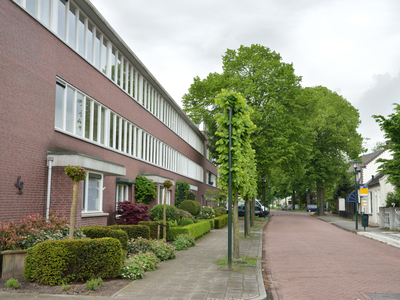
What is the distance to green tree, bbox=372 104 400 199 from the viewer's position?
2158cm

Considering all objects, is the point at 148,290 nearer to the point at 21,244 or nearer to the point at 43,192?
the point at 21,244

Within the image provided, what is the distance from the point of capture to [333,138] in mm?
46531

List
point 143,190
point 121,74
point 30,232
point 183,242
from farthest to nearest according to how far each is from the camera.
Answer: point 143,190 → point 121,74 → point 183,242 → point 30,232

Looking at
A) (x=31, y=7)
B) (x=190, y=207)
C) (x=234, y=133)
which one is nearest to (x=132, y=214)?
(x=234, y=133)

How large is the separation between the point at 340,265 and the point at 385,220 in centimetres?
1874

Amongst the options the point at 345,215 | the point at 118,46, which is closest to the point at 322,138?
the point at 345,215

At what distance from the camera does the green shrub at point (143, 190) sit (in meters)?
20.1

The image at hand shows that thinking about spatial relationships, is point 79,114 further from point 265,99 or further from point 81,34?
point 265,99

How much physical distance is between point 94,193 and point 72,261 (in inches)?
242

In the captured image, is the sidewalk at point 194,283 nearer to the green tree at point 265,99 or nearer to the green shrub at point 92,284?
the green shrub at point 92,284

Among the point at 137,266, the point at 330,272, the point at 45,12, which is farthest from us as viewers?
the point at 45,12

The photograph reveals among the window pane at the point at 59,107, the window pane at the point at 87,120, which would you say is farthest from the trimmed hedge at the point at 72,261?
the window pane at the point at 87,120

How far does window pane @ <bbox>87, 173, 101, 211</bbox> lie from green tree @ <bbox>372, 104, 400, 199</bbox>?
633 inches

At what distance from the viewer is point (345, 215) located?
44.7 metres
